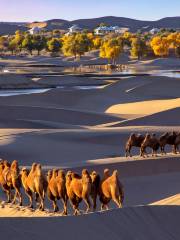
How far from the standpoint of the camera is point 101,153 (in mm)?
23172

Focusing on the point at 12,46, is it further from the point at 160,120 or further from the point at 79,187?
the point at 79,187

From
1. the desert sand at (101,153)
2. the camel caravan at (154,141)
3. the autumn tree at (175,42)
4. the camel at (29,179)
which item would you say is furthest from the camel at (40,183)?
the autumn tree at (175,42)

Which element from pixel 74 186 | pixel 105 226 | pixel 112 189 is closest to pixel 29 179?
pixel 74 186

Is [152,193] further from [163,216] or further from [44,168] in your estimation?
[163,216]

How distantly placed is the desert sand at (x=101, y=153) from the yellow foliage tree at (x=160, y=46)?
4722 cm

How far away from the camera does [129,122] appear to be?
110 ft

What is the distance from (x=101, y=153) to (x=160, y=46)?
89.1 m

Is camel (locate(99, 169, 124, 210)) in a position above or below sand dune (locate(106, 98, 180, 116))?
above

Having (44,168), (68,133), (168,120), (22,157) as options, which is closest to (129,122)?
(168,120)

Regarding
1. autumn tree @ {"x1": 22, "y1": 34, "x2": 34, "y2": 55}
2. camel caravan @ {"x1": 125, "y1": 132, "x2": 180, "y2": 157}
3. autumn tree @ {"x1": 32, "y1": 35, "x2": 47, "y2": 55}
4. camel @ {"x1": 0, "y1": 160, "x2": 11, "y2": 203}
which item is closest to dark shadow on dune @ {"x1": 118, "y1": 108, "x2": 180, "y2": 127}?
camel caravan @ {"x1": 125, "y1": 132, "x2": 180, "y2": 157}

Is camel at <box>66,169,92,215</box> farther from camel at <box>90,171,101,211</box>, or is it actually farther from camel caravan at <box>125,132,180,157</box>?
camel caravan at <box>125,132,180,157</box>

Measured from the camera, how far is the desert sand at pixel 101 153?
34.0 feet

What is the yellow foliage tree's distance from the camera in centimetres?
10931

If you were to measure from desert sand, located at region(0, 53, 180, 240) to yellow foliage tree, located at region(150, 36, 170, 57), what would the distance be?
47219 mm
